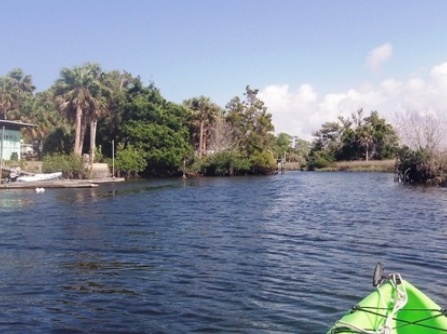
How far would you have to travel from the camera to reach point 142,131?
69312 mm

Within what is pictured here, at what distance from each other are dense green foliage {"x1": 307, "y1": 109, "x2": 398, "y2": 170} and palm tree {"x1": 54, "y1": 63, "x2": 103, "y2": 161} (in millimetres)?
58058

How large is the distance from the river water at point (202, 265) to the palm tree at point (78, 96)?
32917mm

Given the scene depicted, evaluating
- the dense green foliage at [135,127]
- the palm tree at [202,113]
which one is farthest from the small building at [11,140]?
the palm tree at [202,113]

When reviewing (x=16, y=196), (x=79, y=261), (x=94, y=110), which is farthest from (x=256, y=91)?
(x=79, y=261)

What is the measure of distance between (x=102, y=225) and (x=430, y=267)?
1332cm

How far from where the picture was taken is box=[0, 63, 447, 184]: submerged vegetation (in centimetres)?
5619

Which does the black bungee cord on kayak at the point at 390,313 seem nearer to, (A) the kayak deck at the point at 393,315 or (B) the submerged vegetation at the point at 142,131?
(A) the kayak deck at the point at 393,315

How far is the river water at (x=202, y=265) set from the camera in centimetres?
948

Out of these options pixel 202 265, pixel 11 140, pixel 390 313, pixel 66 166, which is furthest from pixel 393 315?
pixel 11 140

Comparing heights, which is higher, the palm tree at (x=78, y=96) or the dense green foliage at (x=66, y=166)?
the palm tree at (x=78, y=96)

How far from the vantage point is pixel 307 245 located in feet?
56.2

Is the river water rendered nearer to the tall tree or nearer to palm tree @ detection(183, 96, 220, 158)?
the tall tree

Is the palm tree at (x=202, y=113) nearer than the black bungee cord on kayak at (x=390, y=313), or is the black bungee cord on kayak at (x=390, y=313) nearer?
the black bungee cord on kayak at (x=390, y=313)

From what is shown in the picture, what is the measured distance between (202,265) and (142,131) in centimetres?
5679
